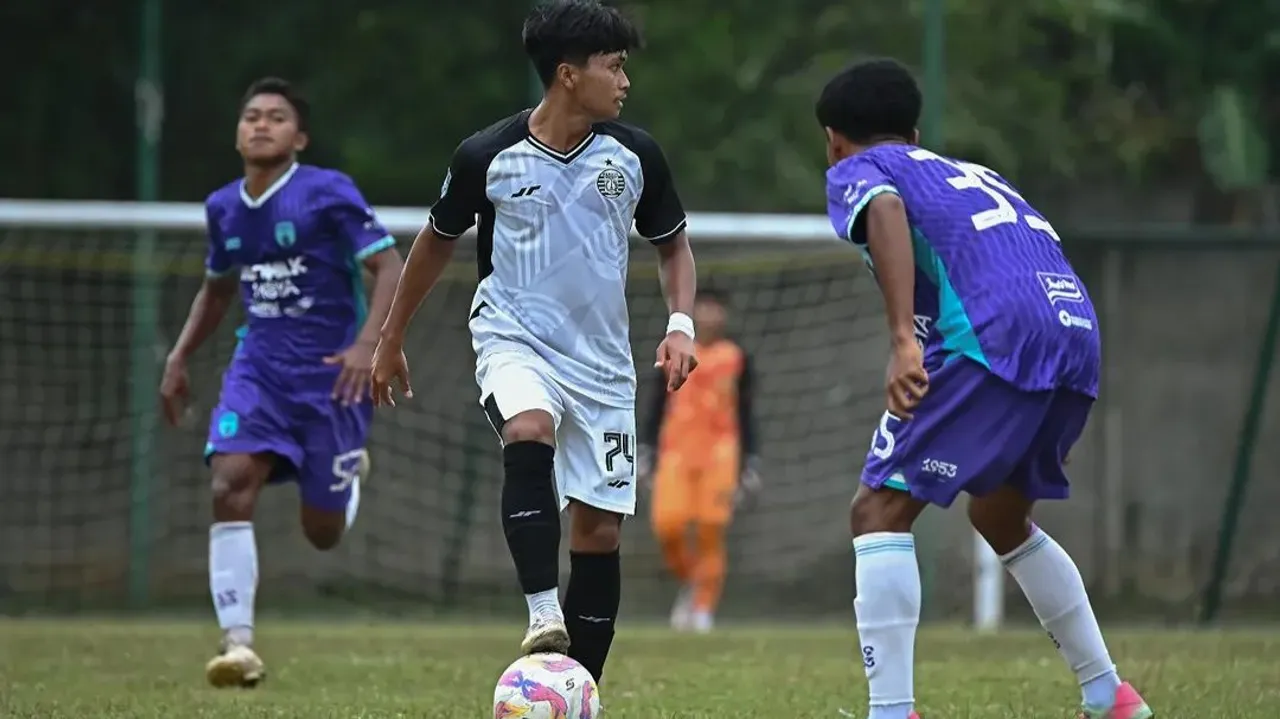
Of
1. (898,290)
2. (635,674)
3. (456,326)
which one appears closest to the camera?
(898,290)

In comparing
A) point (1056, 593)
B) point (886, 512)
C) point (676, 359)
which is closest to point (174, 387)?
point (676, 359)

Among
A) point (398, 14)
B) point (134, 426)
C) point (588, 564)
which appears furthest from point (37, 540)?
point (588, 564)

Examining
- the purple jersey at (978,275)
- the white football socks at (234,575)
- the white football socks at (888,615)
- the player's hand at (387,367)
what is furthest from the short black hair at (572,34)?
the white football socks at (234,575)

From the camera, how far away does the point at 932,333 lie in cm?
568

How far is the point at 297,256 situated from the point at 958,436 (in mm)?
3751

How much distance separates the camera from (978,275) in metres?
5.57

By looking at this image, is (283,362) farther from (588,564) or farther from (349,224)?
(588,564)

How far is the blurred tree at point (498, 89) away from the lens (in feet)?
52.2

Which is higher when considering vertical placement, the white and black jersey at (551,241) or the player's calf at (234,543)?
the white and black jersey at (551,241)

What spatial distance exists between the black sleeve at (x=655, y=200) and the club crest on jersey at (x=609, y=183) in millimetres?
106

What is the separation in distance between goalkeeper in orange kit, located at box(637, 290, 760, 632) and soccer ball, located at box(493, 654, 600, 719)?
815 centimetres

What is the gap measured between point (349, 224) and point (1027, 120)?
10.4 m

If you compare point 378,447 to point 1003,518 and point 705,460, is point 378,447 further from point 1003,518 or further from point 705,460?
point 1003,518

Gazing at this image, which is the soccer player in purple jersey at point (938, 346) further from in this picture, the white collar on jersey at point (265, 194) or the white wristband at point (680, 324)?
the white collar on jersey at point (265, 194)
